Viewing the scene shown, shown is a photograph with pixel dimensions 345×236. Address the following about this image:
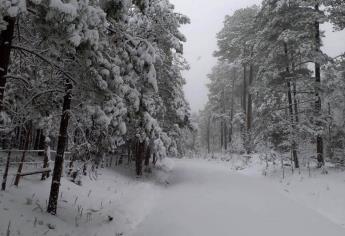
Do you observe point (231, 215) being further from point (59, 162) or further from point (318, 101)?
point (318, 101)

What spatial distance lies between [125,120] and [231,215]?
4596mm

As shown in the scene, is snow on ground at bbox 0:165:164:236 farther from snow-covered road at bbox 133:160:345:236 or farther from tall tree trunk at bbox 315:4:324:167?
tall tree trunk at bbox 315:4:324:167

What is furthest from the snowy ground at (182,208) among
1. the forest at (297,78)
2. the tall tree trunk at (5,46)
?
the tall tree trunk at (5,46)

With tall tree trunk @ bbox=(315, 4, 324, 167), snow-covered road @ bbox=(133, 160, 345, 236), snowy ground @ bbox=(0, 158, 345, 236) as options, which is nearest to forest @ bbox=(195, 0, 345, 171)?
tall tree trunk @ bbox=(315, 4, 324, 167)

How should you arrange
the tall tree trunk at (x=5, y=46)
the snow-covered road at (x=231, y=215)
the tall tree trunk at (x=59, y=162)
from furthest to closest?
the snow-covered road at (x=231, y=215), the tall tree trunk at (x=59, y=162), the tall tree trunk at (x=5, y=46)

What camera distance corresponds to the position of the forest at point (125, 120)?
6586 millimetres

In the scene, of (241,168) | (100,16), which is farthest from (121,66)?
(241,168)

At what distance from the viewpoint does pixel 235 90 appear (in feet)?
145

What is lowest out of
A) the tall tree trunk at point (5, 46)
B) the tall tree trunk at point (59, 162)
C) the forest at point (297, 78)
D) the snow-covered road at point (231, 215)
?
the snow-covered road at point (231, 215)

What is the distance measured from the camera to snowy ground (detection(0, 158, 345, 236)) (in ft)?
26.2

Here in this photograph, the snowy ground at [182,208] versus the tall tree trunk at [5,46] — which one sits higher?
the tall tree trunk at [5,46]

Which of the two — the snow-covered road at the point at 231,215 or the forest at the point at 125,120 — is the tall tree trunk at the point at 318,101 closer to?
the forest at the point at 125,120

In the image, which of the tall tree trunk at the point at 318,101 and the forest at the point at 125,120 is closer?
the forest at the point at 125,120

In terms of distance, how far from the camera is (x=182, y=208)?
11.8 meters
